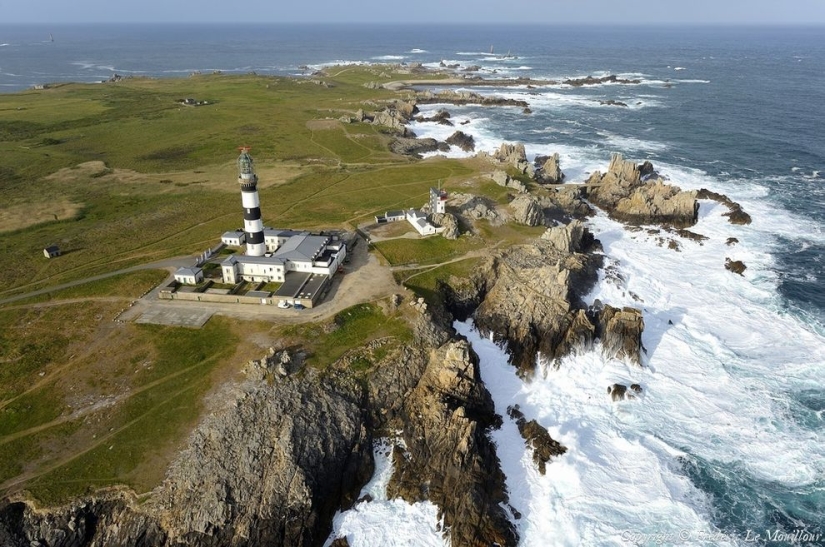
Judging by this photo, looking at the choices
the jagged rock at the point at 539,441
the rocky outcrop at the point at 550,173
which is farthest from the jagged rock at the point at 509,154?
the jagged rock at the point at 539,441

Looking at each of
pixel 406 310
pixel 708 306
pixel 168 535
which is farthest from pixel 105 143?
pixel 708 306

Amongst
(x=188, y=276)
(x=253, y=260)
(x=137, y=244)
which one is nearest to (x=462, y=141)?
(x=253, y=260)

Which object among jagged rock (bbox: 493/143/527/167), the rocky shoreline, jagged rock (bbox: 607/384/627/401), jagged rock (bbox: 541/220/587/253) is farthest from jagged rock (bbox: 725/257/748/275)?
jagged rock (bbox: 493/143/527/167)

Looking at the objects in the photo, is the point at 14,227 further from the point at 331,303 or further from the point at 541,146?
the point at 541,146

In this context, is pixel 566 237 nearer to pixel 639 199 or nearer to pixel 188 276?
pixel 639 199

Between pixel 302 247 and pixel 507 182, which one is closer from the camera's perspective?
pixel 302 247

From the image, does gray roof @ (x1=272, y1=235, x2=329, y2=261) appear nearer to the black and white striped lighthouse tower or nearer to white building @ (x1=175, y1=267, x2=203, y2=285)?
the black and white striped lighthouse tower

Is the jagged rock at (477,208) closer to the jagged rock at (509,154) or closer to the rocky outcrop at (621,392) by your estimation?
the jagged rock at (509,154)
